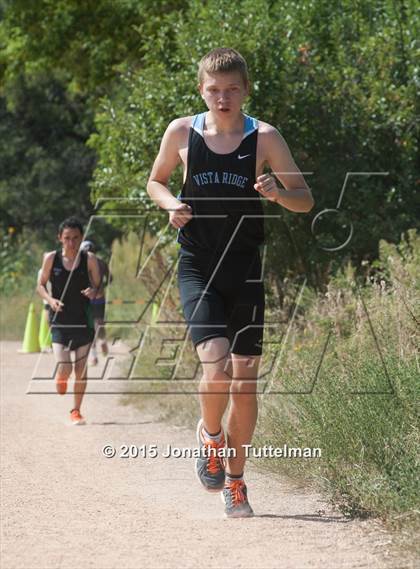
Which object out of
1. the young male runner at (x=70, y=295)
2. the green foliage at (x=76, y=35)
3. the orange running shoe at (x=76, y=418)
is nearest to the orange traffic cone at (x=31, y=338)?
the green foliage at (x=76, y=35)

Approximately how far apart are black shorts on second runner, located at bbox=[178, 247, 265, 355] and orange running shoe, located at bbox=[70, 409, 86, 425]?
4497 mm

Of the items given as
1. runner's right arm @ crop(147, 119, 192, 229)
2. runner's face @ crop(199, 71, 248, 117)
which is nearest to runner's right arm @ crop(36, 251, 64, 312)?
runner's right arm @ crop(147, 119, 192, 229)

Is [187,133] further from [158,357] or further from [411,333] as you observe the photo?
[158,357]

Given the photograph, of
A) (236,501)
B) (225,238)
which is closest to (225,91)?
(225,238)

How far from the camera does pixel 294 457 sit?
24.9ft

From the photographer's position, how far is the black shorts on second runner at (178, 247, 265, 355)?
6.52 metres

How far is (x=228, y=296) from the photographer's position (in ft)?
21.8

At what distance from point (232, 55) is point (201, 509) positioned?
268cm

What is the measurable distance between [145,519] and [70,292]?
5180 millimetres

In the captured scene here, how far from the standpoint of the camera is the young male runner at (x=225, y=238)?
21.0 feet

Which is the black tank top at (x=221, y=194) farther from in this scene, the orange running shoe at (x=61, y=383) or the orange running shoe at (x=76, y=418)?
the orange running shoe at (x=61, y=383)

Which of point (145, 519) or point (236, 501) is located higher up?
point (236, 501)

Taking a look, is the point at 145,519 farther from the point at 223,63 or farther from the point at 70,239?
the point at 70,239

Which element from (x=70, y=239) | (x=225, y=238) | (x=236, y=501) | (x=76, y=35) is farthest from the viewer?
(x=76, y=35)
